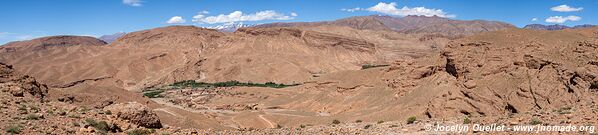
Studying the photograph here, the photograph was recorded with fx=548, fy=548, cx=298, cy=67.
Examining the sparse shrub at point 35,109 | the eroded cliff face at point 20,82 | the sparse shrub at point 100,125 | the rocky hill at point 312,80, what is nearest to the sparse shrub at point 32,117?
the rocky hill at point 312,80

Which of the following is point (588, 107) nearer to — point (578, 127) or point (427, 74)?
point (578, 127)

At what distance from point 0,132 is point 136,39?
144 meters

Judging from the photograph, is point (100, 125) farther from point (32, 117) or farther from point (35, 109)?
point (35, 109)

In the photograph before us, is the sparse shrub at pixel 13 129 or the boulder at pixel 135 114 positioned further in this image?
the boulder at pixel 135 114

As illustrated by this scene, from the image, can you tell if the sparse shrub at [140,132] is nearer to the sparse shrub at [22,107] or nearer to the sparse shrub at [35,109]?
the sparse shrub at [35,109]

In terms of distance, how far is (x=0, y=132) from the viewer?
1255 centimetres

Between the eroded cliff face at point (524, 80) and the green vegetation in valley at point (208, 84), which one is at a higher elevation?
the eroded cliff face at point (524, 80)

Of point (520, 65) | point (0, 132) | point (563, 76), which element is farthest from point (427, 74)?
point (0, 132)

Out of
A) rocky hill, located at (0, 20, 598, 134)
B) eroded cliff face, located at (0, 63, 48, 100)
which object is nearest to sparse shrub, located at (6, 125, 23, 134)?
rocky hill, located at (0, 20, 598, 134)

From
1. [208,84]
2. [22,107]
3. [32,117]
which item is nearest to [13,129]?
[32,117]

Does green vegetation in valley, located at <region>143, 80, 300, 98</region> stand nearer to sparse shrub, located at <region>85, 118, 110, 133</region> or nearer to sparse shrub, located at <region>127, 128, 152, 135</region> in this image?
sparse shrub, located at <region>127, 128, 152, 135</region>

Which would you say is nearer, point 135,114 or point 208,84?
point 135,114

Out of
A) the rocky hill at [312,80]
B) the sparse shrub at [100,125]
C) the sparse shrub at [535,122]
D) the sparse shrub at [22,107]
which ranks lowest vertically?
the rocky hill at [312,80]

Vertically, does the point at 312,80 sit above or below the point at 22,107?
below
